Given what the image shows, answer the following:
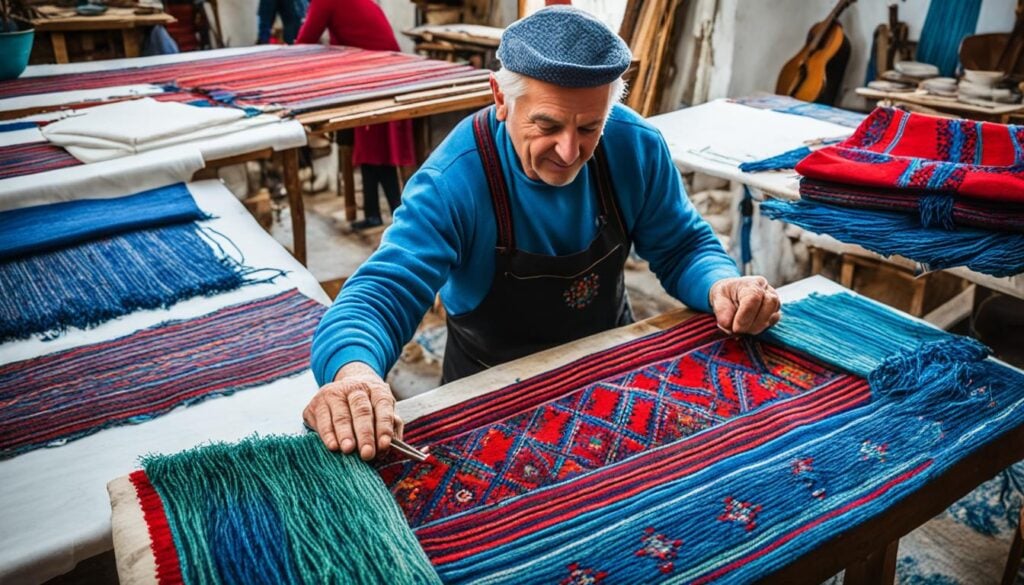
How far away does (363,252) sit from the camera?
5.13m

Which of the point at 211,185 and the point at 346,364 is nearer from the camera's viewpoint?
the point at 346,364

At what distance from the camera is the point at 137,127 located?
9.40 feet

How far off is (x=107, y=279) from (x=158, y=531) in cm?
138

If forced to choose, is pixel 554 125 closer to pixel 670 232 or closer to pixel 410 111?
pixel 670 232

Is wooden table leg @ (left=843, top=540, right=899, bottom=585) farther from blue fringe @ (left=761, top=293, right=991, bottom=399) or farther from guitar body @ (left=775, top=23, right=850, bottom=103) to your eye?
guitar body @ (left=775, top=23, right=850, bottom=103)

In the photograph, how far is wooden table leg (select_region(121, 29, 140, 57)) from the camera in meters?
5.58

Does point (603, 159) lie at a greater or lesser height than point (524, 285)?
greater

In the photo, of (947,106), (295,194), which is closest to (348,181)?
(295,194)

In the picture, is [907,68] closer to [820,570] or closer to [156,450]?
[820,570]

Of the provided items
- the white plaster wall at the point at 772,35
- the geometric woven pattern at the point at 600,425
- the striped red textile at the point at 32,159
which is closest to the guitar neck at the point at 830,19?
the white plaster wall at the point at 772,35

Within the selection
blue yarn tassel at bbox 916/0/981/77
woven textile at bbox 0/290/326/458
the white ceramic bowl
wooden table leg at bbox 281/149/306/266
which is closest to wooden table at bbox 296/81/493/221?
wooden table leg at bbox 281/149/306/266

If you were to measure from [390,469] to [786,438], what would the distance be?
684mm

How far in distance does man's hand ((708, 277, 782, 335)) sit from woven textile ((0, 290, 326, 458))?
1004mm

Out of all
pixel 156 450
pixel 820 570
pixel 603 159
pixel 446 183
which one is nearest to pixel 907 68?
pixel 603 159
